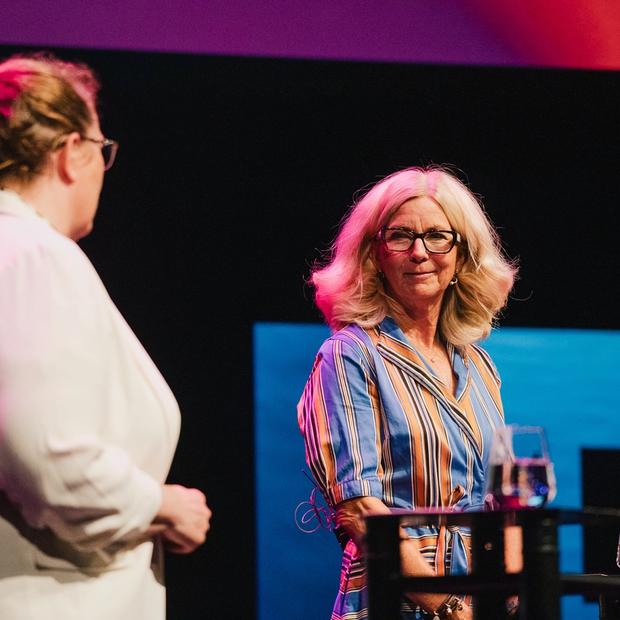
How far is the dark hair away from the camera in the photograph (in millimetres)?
1624

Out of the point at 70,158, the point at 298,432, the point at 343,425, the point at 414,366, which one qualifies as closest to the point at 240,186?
the point at 298,432

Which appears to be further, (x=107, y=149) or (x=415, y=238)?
(x=415, y=238)

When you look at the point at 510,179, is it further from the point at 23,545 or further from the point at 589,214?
the point at 23,545

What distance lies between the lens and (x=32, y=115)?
1.63m

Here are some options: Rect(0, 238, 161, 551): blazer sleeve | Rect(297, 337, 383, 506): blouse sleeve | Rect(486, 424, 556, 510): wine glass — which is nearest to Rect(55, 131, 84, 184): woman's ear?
Rect(0, 238, 161, 551): blazer sleeve

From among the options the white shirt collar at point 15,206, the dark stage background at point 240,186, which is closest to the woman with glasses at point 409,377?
the white shirt collar at point 15,206

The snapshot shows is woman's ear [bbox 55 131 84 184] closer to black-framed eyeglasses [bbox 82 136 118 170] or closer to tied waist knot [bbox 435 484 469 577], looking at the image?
black-framed eyeglasses [bbox 82 136 118 170]

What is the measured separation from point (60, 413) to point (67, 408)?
12mm

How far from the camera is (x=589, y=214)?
4.52 metres

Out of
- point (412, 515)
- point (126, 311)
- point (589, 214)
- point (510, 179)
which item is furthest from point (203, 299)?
point (412, 515)

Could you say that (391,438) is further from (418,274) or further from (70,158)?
(70,158)

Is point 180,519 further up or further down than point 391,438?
further down

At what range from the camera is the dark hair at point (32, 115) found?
1624 mm

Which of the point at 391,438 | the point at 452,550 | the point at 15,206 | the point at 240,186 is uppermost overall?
Result: the point at 240,186
